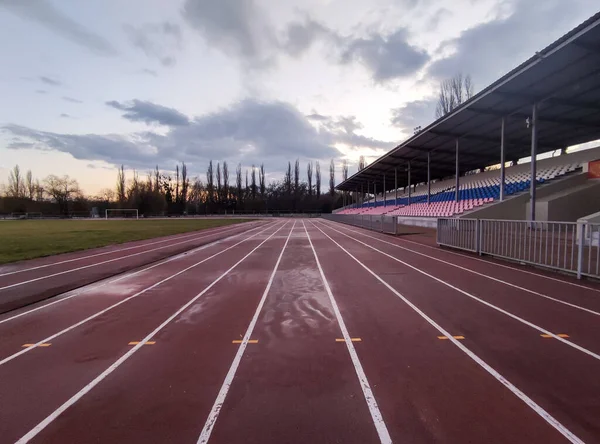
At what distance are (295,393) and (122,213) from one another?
9092 cm

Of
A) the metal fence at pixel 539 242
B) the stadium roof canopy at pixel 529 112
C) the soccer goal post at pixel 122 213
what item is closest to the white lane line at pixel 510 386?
the metal fence at pixel 539 242

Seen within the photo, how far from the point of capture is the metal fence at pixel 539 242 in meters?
7.62

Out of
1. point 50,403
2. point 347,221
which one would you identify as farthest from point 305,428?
point 347,221

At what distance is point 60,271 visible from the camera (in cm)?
964

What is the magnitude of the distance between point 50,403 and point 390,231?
21.5 m

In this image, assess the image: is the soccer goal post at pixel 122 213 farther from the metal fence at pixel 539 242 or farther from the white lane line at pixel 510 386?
the white lane line at pixel 510 386

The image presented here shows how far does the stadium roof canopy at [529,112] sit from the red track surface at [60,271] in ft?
54.5

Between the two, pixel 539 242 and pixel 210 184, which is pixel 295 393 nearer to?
pixel 539 242

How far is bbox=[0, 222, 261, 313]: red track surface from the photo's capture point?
23.0 feet

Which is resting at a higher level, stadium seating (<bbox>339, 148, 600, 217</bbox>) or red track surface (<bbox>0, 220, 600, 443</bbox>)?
stadium seating (<bbox>339, 148, 600, 217</bbox>)

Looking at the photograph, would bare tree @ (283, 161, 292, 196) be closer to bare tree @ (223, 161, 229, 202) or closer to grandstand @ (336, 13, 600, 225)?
bare tree @ (223, 161, 229, 202)

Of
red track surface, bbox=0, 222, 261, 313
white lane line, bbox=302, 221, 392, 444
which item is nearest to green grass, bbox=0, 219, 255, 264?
red track surface, bbox=0, 222, 261, 313

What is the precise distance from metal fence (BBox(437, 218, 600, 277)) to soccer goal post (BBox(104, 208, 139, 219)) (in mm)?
80483

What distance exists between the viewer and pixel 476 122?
74.1 ft
